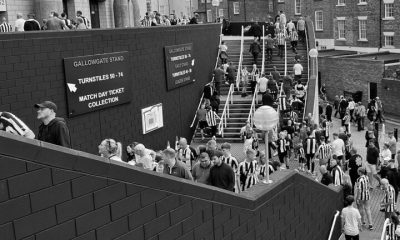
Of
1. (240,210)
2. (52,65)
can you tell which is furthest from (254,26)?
(240,210)

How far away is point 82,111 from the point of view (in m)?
14.2

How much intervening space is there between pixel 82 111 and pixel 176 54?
610 cm

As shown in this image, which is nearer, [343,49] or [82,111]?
[82,111]

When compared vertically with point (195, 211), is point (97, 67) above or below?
above

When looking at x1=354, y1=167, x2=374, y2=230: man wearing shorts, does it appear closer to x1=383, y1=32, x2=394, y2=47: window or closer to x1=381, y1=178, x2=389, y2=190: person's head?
x1=381, y1=178, x2=389, y2=190: person's head

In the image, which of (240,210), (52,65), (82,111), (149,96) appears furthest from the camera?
(149,96)

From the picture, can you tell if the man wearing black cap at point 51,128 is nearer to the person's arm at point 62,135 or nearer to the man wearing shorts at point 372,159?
the person's arm at point 62,135

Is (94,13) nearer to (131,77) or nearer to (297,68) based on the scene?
(131,77)

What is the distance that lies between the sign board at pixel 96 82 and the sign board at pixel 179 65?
9.76 ft

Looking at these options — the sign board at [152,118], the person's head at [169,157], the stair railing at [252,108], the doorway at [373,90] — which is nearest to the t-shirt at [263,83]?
the stair railing at [252,108]

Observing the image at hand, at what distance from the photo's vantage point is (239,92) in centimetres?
2403

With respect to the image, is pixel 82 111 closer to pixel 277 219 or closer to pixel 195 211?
pixel 277 219

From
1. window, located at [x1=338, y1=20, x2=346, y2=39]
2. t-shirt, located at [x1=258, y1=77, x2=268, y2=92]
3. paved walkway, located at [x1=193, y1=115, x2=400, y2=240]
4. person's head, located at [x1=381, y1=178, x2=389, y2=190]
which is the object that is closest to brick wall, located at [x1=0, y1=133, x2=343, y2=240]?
paved walkway, located at [x1=193, y1=115, x2=400, y2=240]

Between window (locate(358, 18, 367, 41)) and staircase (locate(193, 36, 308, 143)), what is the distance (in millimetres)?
19207
